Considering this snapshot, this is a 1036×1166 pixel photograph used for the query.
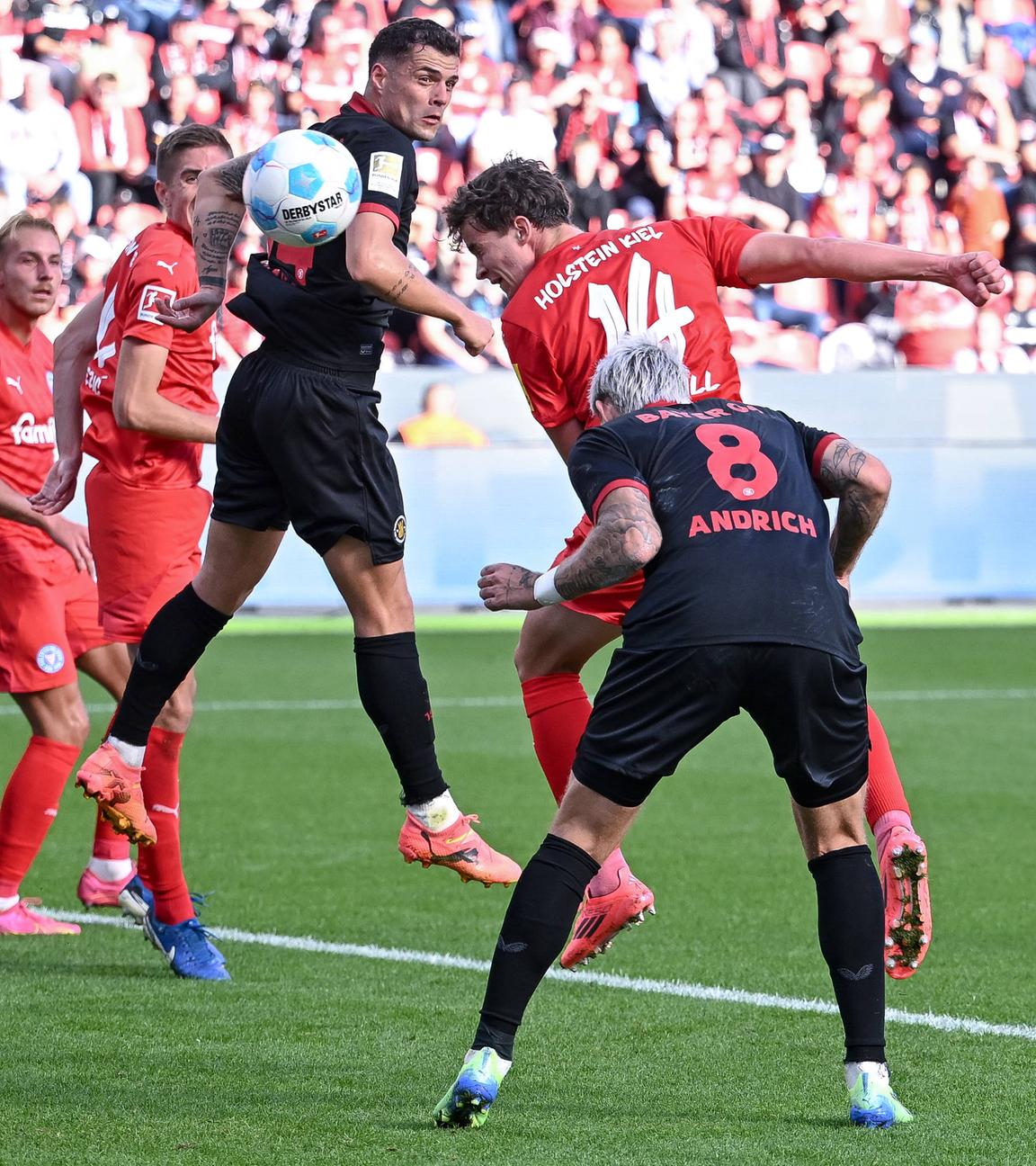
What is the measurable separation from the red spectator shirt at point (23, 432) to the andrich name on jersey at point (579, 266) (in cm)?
235

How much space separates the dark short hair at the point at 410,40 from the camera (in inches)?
186

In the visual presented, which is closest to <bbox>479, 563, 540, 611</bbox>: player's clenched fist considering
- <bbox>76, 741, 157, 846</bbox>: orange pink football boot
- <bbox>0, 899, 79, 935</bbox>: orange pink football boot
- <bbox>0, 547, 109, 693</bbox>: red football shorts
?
<bbox>76, 741, 157, 846</bbox>: orange pink football boot

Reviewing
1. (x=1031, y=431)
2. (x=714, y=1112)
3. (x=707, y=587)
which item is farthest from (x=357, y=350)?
(x=1031, y=431)

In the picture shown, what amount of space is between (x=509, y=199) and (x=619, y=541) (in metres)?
1.53

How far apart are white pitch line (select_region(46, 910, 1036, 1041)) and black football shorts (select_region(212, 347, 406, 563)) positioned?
1.54 metres

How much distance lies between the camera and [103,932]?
6363mm

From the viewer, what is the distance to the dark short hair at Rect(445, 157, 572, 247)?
196 inches

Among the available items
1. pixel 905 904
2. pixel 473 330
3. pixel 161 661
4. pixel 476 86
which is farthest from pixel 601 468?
pixel 476 86

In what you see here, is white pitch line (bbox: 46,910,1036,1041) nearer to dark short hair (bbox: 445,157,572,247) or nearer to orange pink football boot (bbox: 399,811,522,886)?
orange pink football boot (bbox: 399,811,522,886)

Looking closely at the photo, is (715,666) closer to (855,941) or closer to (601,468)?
(601,468)

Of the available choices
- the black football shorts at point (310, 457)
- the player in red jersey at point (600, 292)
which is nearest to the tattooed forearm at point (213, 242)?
the black football shorts at point (310, 457)

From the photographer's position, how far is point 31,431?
6.71 meters

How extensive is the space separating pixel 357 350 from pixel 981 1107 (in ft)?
8.14

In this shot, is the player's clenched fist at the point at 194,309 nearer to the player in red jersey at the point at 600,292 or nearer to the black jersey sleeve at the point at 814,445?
the player in red jersey at the point at 600,292
